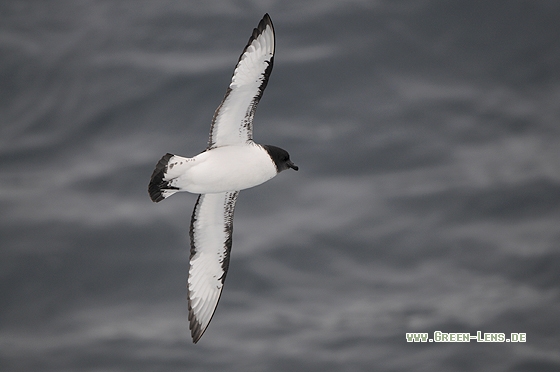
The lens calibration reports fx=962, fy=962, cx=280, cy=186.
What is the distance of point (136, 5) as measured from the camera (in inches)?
1061

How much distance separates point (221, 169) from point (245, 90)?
1.37 m

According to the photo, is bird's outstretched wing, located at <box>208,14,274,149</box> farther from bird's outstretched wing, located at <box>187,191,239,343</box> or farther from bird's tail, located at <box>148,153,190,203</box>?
bird's outstretched wing, located at <box>187,191,239,343</box>

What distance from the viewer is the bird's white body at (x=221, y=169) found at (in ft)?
52.1

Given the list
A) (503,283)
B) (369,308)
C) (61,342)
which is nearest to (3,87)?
(61,342)

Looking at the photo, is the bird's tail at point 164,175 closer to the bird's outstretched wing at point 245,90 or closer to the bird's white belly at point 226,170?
the bird's white belly at point 226,170

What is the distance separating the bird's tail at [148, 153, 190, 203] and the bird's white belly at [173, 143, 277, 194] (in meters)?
0.12

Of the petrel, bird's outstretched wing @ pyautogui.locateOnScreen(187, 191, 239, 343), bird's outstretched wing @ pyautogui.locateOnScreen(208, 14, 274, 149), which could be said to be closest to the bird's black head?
the petrel

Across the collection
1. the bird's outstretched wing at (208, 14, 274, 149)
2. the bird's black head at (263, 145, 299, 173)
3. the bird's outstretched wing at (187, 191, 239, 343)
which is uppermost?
the bird's outstretched wing at (208, 14, 274, 149)

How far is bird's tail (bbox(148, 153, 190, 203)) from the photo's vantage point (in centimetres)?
1574

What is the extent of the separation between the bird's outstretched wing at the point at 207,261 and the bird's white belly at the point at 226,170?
4.86 feet

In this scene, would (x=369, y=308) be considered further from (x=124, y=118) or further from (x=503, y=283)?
(x=124, y=118)

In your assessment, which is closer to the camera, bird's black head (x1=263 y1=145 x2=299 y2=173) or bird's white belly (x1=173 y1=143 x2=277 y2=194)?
bird's white belly (x1=173 y1=143 x2=277 y2=194)

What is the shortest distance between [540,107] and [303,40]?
6747 millimetres

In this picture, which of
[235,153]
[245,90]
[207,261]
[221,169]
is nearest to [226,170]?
[221,169]
